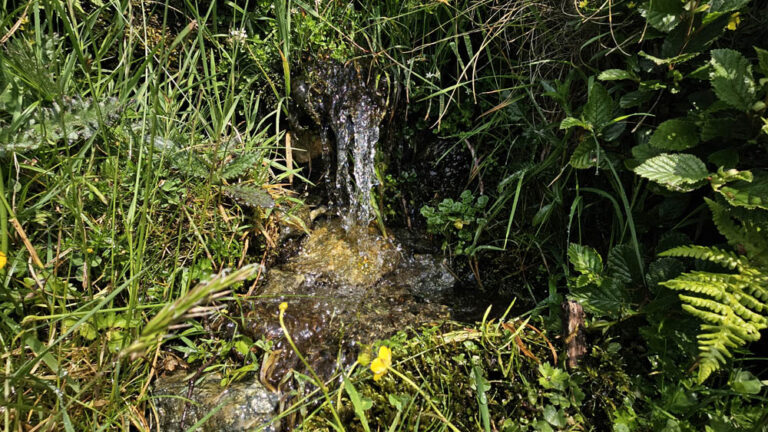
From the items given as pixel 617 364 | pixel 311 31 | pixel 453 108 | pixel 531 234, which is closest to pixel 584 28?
pixel 453 108

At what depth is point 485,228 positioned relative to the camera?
7.25 ft

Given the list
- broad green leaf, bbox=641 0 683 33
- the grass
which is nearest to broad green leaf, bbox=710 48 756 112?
broad green leaf, bbox=641 0 683 33

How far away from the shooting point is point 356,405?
109 cm

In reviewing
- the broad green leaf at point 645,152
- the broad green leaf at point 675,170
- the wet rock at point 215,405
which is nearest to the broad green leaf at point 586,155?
the broad green leaf at point 645,152

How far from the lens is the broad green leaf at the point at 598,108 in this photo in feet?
5.22

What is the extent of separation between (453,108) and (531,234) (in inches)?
36.2

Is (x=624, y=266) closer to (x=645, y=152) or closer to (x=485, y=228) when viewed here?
(x=645, y=152)

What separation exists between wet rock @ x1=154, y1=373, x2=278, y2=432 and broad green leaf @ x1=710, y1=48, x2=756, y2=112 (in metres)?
1.84

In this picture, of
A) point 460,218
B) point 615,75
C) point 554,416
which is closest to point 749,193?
point 615,75

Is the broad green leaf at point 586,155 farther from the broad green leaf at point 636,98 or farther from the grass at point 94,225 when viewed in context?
the grass at point 94,225

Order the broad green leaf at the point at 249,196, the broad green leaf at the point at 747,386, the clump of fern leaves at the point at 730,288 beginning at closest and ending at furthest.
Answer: the clump of fern leaves at the point at 730,288
the broad green leaf at the point at 747,386
the broad green leaf at the point at 249,196

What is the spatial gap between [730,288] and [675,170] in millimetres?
415

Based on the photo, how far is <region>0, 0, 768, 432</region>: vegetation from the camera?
1219 mm

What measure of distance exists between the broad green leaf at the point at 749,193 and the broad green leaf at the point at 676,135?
0.19 m
